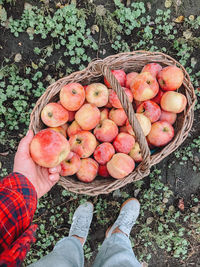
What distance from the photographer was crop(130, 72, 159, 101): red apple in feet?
7.03

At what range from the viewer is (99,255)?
2.22 metres

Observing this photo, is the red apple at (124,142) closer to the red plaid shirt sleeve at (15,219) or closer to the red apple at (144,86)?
the red apple at (144,86)

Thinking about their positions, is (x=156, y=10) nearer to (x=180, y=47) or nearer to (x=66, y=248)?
(x=180, y=47)

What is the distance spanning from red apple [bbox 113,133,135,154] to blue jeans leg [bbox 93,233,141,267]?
2.94ft

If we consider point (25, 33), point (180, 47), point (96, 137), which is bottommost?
point (96, 137)

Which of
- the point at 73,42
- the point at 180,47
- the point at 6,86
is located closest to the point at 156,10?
the point at 180,47

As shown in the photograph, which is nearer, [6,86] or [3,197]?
[3,197]

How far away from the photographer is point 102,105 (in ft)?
7.34

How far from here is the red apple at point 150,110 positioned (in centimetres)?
217

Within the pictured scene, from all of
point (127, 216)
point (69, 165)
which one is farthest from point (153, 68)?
point (127, 216)

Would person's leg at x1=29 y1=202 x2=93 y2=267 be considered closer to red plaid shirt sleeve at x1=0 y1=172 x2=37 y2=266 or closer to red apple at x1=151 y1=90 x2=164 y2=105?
red plaid shirt sleeve at x1=0 y1=172 x2=37 y2=266

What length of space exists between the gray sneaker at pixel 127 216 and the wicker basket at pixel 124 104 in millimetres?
648

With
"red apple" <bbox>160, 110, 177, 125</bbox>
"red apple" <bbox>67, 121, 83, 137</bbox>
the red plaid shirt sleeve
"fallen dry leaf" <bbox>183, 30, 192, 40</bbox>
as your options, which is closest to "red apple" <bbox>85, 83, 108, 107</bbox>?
"red apple" <bbox>67, 121, 83, 137</bbox>

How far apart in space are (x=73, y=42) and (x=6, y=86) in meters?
0.95
